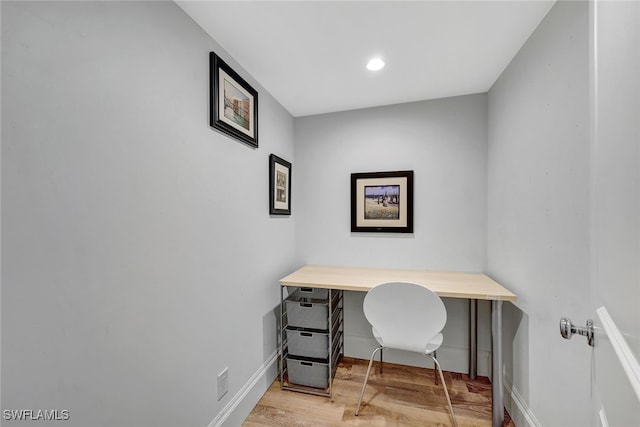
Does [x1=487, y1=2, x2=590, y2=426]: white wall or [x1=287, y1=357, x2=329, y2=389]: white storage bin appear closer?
[x1=487, y1=2, x2=590, y2=426]: white wall

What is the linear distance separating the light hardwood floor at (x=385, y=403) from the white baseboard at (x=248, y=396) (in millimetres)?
51

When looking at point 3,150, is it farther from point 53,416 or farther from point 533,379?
point 533,379

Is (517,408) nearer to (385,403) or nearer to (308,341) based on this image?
(385,403)

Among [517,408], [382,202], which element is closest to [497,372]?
[517,408]

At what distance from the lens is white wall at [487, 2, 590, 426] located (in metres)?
1.05

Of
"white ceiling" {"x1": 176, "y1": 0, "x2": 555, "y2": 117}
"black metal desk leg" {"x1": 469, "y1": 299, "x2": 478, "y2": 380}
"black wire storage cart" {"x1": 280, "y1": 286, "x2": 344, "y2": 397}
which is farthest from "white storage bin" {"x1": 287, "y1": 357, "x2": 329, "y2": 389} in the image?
"white ceiling" {"x1": 176, "y1": 0, "x2": 555, "y2": 117}

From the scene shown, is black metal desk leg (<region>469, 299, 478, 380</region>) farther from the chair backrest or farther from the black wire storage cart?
the black wire storage cart

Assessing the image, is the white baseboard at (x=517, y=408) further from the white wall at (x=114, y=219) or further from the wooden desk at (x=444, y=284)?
the white wall at (x=114, y=219)

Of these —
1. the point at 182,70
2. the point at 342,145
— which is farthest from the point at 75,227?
the point at 342,145

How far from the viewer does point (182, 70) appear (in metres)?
1.19

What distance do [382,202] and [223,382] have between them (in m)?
1.74

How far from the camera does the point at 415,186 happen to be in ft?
7.27

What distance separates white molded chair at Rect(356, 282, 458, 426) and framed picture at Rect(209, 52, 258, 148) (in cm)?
128

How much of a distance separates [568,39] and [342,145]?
1547mm
